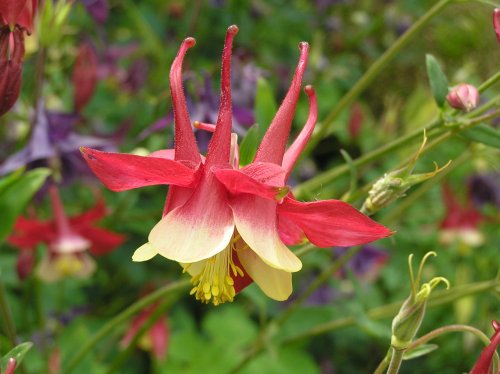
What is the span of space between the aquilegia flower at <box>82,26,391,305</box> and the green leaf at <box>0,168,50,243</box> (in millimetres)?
382

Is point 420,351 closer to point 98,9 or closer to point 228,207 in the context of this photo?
point 228,207

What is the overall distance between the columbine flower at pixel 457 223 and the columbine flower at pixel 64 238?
3.83 ft

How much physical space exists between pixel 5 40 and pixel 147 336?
4.04 feet

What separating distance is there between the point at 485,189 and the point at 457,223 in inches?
5.3

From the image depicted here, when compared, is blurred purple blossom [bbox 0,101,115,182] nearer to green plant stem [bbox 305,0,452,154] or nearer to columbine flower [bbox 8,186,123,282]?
columbine flower [bbox 8,186,123,282]

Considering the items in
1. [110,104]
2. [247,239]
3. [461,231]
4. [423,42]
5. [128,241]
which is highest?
[247,239]

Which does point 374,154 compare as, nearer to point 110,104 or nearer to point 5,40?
point 5,40

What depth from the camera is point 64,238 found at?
1.52 metres

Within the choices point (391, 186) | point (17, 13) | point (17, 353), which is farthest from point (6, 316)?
point (391, 186)

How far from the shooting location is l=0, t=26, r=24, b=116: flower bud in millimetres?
819

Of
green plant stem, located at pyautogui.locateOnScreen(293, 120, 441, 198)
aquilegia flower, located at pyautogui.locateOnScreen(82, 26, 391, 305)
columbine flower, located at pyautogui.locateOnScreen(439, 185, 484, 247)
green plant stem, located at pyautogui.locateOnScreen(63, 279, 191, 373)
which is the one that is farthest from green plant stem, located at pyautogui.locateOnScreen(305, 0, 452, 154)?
columbine flower, located at pyautogui.locateOnScreen(439, 185, 484, 247)

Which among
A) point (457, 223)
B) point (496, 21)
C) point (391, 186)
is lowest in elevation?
point (457, 223)

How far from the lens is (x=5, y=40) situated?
32.2 inches

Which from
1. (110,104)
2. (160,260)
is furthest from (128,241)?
(110,104)
